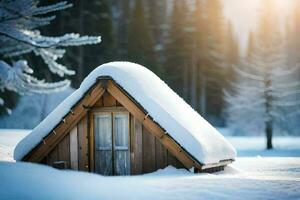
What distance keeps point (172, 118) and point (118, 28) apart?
164ft

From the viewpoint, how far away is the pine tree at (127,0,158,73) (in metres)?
47.6

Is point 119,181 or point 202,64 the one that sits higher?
point 202,64

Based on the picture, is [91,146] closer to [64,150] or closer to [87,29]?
[64,150]

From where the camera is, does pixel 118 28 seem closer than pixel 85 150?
No

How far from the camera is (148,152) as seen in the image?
13.6 m

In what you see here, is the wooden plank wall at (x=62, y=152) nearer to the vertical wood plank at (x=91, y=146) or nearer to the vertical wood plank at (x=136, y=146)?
the vertical wood plank at (x=91, y=146)

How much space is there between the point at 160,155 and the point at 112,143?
1753 millimetres

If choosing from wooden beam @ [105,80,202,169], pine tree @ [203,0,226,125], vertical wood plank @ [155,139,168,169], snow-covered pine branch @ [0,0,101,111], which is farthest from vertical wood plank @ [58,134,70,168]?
pine tree @ [203,0,226,125]

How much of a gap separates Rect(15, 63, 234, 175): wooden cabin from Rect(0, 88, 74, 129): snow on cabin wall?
71.1ft

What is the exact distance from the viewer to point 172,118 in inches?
509

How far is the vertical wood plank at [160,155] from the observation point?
1329 centimetres

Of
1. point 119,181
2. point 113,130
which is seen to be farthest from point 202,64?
point 119,181

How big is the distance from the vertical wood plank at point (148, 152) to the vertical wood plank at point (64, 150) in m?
2.53

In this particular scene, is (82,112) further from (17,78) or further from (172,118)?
(17,78)
